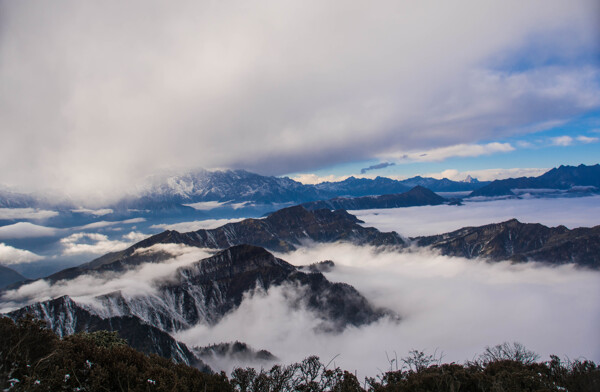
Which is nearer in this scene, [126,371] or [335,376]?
[126,371]

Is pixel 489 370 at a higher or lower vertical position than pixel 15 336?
lower

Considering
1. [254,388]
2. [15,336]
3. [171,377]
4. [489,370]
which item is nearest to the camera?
[15,336]

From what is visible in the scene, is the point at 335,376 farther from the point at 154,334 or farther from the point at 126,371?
the point at 154,334

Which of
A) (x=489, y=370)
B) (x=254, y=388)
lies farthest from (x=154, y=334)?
(x=489, y=370)

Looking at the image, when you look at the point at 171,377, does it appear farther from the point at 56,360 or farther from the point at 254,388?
the point at 254,388

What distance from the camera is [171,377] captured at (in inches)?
1013

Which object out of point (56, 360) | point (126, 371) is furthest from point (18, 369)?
point (126, 371)

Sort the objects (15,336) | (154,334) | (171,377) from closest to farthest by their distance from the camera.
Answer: (15,336)
(171,377)
(154,334)

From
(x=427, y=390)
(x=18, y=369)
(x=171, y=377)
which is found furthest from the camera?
(x=427, y=390)

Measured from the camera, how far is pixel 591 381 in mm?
28359

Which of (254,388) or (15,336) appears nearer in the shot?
(15,336)

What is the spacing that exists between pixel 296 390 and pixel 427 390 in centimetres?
1416

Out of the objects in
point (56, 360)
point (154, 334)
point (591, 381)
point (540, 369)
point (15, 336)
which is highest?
point (15, 336)

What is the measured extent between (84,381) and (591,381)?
4402 cm
